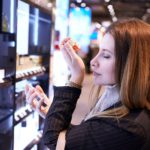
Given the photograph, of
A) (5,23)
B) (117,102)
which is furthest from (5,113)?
(117,102)

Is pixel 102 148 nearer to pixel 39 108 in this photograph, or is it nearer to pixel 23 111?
pixel 39 108

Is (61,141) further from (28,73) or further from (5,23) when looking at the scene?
(28,73)

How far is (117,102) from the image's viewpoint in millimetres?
1283

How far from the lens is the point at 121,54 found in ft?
4.06

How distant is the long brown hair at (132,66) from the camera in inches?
46.7

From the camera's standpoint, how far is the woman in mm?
1176

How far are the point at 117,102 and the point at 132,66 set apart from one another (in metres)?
0.17

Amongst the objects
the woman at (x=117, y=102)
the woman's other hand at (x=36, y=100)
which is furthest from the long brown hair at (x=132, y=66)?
the woman's other hand at (x=36, y=100)

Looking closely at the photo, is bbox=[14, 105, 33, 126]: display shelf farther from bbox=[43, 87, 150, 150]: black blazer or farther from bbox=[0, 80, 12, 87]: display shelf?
bbox=[43, 87, 150, 150]: black blazer

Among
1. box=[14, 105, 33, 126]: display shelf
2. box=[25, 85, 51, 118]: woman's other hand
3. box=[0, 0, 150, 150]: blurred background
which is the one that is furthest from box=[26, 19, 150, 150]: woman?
box=[14, 105, 33, 126]: display shelf

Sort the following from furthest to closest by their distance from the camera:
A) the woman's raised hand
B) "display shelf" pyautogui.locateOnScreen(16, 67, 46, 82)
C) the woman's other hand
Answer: "display shelf" pyautogui.locateOnScreen(16, 67, 46, 82)
the woman's other hand
the woman's raised hand

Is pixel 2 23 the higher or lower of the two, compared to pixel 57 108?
higher

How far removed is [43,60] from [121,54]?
2743 millimetres

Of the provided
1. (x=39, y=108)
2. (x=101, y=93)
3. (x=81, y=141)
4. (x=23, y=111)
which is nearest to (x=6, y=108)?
(x=23, y=111)
